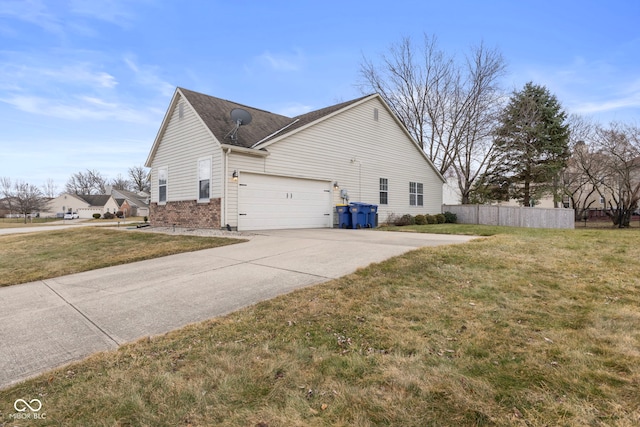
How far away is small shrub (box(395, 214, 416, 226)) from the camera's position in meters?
16.7

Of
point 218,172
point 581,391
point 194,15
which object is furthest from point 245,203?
point 581,391

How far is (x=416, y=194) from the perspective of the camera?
1859 cm

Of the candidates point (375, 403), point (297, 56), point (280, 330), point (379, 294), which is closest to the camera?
point (375, 403)

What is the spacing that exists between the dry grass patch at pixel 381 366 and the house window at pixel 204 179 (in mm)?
9065

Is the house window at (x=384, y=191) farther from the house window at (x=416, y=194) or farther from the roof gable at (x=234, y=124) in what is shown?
the roof gable at (x=234, y=124)

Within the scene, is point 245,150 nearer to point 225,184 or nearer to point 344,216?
point 225,184

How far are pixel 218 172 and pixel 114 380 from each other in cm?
993

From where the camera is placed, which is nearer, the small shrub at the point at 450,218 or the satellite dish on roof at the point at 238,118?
the satellite dish on roof at the point at 238,118

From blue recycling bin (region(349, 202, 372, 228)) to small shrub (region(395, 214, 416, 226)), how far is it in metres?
3.26

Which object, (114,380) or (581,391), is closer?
(581,391)

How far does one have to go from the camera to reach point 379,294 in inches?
162

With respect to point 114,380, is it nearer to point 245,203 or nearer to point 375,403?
point 375,403

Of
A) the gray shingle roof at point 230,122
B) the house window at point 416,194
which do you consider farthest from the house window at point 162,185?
the house window at point 416,194

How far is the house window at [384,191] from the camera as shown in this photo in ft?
54.4
